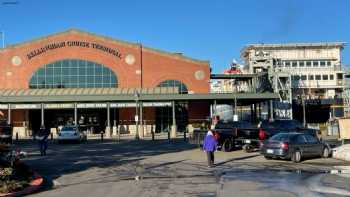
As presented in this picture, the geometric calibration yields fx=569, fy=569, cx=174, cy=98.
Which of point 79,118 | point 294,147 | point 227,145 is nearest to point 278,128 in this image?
point 227,145

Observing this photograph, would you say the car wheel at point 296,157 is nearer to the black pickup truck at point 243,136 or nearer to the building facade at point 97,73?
the black pickup truck at point 243,136

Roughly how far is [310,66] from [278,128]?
83683mm

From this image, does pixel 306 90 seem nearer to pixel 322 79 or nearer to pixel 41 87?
pixel 322 79

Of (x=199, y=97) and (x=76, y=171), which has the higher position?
(x=199, y=97)

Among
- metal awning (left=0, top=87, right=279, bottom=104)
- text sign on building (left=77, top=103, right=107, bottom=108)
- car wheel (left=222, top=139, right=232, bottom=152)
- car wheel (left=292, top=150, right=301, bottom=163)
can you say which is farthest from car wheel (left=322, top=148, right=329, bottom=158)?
text sign on building (left=77, top=103, right=107, bottom=108)

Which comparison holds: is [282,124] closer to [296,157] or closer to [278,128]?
[278,128]

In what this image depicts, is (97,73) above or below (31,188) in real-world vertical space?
above

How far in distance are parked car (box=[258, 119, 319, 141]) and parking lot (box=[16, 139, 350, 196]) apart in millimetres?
4683

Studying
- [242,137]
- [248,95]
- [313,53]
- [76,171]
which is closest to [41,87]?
[248,95]

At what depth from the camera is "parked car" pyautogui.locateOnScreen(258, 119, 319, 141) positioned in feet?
108

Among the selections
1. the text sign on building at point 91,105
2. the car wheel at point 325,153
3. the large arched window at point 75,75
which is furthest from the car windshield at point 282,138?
the large arched window at point 75,75

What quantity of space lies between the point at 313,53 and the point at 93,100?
2744 inches

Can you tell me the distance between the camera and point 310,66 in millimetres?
115750

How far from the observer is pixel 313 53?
394ft
